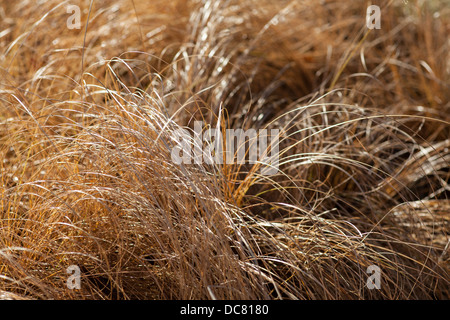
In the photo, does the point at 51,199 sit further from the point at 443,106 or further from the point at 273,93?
the point at 443,106

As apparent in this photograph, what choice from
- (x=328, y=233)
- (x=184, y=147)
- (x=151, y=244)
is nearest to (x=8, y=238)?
(x=151, y=244)

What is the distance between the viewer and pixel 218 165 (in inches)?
60.2

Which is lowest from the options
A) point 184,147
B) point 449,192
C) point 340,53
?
point 449,192

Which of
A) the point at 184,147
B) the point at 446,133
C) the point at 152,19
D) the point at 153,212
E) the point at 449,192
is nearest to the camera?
the point at 153,212

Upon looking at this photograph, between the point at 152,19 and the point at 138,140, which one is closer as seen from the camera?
the point at 138,140

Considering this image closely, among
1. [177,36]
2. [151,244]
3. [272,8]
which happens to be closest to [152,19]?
[177,36]

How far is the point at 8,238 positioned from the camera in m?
1.28

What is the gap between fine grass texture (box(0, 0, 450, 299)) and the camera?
1.25 metres

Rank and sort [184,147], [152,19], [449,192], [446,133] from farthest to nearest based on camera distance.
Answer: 1. [152,19]
2. [446,133]
3. [449,192]
4. [184,147]

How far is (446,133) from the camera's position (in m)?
2.18

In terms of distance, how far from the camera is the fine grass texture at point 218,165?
125 cm

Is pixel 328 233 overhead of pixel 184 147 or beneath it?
beneath

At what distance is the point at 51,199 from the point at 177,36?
3.94 feet

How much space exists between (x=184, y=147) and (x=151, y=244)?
26 centimetres
